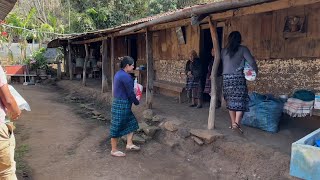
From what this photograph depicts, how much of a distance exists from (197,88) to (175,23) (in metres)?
1.90

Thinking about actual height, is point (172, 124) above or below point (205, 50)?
below

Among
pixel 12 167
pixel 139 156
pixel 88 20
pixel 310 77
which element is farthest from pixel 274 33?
pixel 88 20

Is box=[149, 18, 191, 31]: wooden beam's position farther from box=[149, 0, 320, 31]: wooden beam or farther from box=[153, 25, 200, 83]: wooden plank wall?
box=[153, 25, 200, 83]: wooden plank wall

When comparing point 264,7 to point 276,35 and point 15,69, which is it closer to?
point 276,35

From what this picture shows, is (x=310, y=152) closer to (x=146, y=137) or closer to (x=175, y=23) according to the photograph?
(x=146, y=137)

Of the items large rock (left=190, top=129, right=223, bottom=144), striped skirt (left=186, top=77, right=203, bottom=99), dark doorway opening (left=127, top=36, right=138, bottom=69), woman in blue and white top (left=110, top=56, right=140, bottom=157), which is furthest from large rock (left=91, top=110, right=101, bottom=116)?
large rock (left=190, top=129, right=223, bottom=144)

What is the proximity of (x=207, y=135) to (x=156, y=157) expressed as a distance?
3.41 feet

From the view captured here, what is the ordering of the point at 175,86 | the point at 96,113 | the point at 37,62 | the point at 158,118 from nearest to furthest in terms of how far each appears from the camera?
the point at 158,118
the point at 175,86
the point at 96,113
the point at 37,62

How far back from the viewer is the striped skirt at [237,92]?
5238mm

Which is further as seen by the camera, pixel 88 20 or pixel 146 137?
pixel 88 20

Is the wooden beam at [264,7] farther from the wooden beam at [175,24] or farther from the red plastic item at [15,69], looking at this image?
the red plastic item at [15,69]

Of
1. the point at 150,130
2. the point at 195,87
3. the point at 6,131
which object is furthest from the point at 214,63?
the point at 6,131

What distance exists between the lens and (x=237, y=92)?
524 centimetres

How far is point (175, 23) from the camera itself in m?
6.68
